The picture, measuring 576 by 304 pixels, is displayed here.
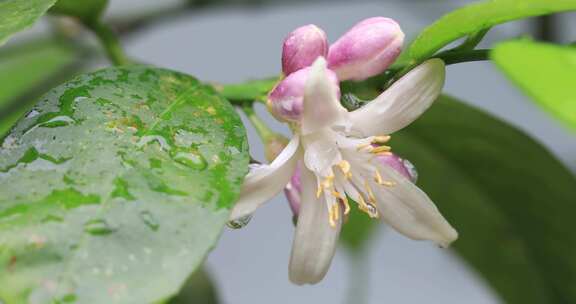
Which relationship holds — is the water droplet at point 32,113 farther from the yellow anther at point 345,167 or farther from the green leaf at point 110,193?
the yellow anther at point 345,167

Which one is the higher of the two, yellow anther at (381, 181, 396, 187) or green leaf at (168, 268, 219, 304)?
yellow anther at (381, 181, 396, 187)

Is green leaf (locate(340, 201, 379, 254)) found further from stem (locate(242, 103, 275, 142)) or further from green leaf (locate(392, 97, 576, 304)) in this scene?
stem (locate(242, 103, 275, 142))

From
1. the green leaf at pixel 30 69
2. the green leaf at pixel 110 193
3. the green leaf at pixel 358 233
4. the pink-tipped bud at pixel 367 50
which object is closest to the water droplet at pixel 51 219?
the green leaf at pixel 110 193


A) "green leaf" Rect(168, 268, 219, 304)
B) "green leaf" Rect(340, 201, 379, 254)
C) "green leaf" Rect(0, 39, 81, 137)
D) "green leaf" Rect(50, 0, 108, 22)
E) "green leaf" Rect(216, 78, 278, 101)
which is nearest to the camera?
"green leaf" Rect(216, 78, 278, 101)

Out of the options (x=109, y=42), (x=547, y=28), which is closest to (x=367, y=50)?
(x=109, y=42)

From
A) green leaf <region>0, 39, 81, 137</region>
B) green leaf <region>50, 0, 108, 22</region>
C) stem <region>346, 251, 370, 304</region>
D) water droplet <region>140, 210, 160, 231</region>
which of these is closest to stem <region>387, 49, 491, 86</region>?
A: water droplet <region>140, 210, 160, 231</region>

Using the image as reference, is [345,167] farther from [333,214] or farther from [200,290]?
[200,290]
